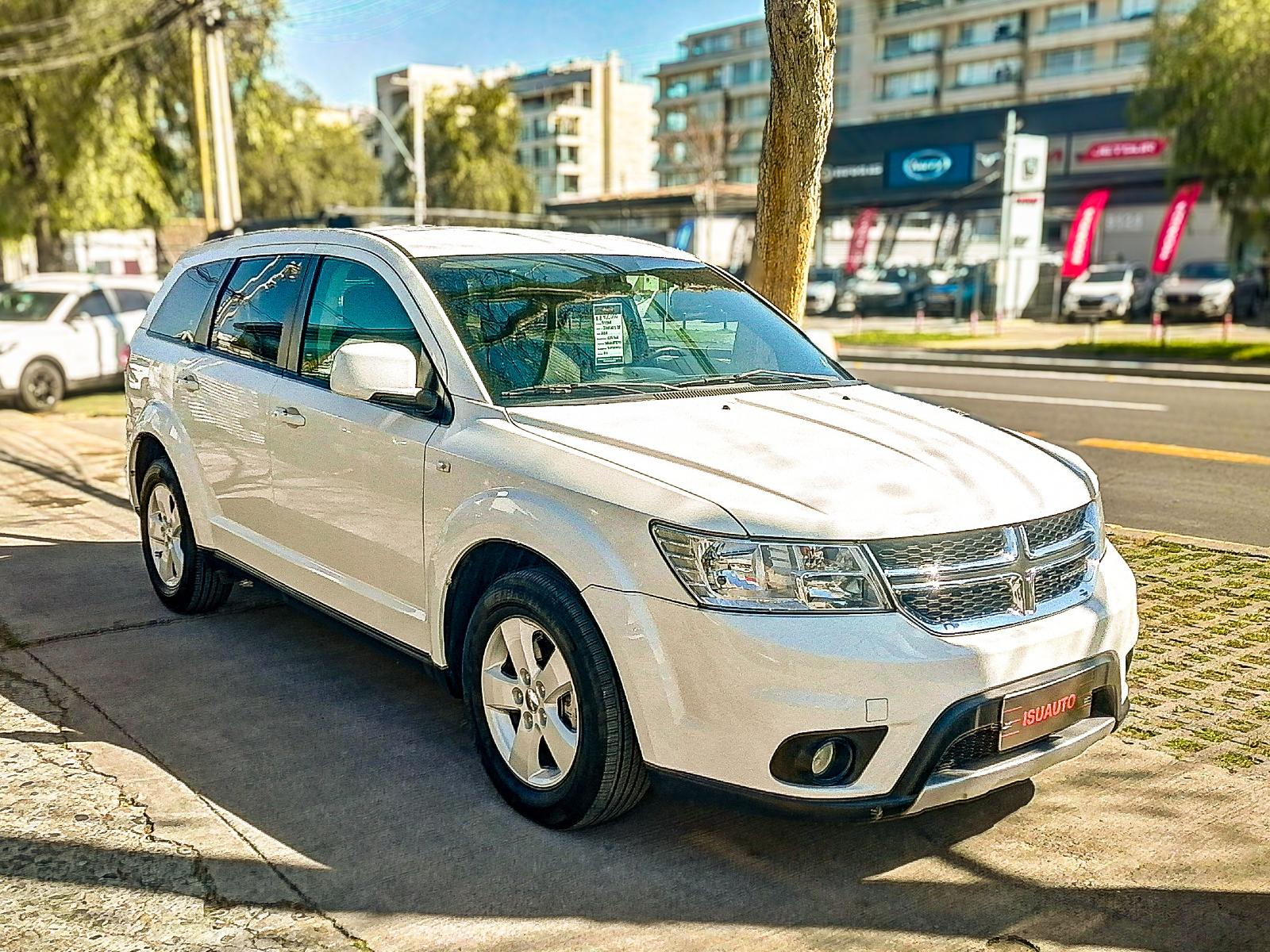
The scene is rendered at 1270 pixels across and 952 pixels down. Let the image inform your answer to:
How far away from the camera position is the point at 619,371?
14.3ft

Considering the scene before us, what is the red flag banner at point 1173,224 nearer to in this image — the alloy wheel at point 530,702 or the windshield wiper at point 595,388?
the windshield wiper at point 595,388

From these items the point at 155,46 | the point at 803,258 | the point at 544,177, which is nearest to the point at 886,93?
the point at 544,177

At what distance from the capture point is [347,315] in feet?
15.5

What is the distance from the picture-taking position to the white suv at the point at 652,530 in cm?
326

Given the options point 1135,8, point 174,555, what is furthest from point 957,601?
point 1135,8

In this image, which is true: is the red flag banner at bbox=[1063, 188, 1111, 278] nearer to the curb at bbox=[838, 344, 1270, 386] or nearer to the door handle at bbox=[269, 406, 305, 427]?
the curb at bbox=[838, 344, 1270, 386]

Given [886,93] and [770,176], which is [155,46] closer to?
[770,176]

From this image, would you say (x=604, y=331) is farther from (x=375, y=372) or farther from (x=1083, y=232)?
(x=1083, y=232)

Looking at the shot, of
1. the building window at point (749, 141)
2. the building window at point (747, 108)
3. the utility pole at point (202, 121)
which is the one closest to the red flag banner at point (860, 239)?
the utility pole at point (202, 121)

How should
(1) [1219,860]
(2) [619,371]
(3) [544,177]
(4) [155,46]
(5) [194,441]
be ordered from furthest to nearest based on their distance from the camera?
(3) [544,177] < (4) [155,46] < (5) [194,441] < (2) [619,371] < (1) [1219,860]

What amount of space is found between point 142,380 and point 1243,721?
200 inches

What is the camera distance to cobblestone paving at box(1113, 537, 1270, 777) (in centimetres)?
448

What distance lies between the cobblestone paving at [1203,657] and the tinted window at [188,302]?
4290 mm

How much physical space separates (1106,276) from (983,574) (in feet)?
113
